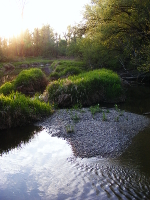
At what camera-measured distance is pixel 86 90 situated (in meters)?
15.2

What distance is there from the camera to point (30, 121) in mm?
10906

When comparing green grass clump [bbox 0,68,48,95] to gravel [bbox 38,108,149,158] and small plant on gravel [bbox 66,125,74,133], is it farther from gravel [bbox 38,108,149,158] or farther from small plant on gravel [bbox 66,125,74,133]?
small plant on gravel [bbox 66,125,74,133]

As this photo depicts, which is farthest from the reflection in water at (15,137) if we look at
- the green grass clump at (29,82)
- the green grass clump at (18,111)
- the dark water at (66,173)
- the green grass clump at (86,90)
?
the green grass clump at (29,82)

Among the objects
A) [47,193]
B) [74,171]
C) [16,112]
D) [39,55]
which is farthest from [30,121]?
[39,55]

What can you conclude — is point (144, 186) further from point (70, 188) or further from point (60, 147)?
point (60, 147)

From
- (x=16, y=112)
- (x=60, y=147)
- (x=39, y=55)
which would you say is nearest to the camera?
(x=60, y=147)

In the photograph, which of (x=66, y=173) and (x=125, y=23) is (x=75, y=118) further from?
(x=125, y=23)

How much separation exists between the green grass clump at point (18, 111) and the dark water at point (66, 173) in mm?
1726

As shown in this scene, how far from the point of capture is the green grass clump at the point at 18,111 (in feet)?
33.7

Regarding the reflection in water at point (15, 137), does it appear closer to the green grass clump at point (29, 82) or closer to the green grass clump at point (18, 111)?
the green grass clump at point (18, 111)

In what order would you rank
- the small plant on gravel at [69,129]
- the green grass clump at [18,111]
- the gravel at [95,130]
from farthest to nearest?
1. the green grass clump at [18,111]
2. the small plant on gravel at [69,129]
3. the gravel at [95,130]

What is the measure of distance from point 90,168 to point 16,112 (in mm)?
5371

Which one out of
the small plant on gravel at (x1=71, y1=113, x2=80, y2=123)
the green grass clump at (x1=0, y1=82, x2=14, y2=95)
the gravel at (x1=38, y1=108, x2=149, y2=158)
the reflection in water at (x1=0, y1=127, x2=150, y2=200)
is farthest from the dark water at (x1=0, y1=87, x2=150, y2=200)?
the green grass clump at (x1=0, y1=82, x2=14, y2=95)

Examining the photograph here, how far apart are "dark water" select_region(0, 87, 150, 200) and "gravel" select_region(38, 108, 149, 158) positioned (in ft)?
1.14
